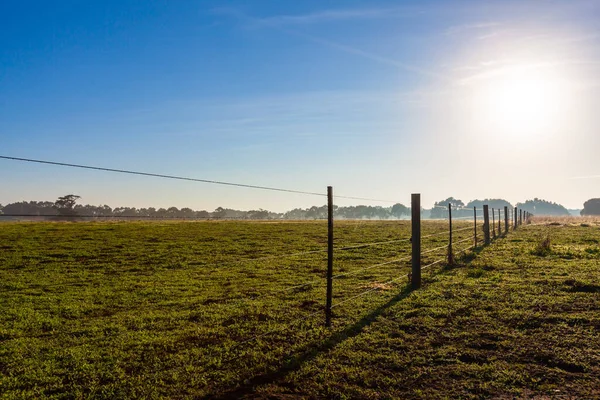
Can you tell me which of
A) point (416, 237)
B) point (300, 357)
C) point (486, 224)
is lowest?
point (300, 357)

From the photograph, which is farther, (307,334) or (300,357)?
(307,334)

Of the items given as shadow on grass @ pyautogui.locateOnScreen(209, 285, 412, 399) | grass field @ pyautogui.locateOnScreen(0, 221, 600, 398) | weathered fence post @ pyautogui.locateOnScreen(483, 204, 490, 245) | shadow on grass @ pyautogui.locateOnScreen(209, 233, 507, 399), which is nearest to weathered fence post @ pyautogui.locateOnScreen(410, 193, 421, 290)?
grass field @ pyautogui.locateOnScreen(0, 221, 600, 398)

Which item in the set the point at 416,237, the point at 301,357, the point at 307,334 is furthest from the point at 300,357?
the point at 416,237

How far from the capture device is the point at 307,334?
26.1ft

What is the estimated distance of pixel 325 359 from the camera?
6578 mm

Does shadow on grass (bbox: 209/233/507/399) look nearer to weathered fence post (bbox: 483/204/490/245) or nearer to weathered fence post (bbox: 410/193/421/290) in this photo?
weathered fence post (bbox: 410/193/421/290)

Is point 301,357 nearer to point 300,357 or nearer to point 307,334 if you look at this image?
point 300,357

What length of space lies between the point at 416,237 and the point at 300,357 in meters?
6.18

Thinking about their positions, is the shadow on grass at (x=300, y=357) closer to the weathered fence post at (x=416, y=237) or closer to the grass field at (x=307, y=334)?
the grass field at (x=307, y=334)

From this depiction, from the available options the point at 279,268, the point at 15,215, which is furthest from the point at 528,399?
the point at 279,268

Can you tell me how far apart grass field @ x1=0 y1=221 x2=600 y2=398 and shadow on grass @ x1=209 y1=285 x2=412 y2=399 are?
0.11ft

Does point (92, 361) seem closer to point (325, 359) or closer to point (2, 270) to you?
point (325, 359)

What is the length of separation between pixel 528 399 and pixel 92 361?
259 inches

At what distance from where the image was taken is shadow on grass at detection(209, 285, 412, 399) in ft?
18.1
